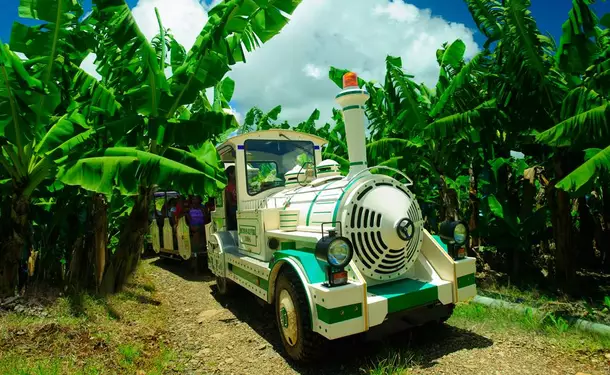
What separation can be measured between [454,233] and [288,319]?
2.14m

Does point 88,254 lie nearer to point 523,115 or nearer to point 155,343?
point 155,343

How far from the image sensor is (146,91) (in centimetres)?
583

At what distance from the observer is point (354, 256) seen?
415 centimetres

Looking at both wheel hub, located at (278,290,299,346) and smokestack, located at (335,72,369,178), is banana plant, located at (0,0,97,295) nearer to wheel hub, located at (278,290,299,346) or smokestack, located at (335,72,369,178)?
wheel hub, located at (278,290,299,346)

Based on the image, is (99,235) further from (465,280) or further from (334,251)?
(465,280)

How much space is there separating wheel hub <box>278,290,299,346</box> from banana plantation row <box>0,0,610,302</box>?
6.21 ft

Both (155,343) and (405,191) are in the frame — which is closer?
(405,191)

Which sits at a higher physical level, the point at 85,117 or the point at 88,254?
the point at 85,117

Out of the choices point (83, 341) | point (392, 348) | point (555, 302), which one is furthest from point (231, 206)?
point (555, 302)

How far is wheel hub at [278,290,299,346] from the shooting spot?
400cm

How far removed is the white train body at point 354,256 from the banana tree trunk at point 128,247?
6.60ft

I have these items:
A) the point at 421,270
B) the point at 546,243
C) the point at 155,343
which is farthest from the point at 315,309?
the point at 546,243

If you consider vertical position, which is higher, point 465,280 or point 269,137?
point 269,137

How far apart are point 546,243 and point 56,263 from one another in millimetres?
9199
